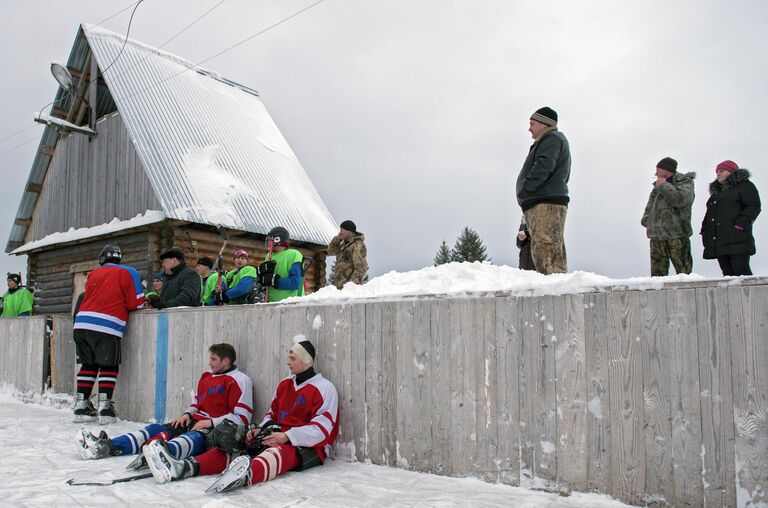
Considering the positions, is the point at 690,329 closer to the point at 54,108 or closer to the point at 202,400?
the point at 202,400

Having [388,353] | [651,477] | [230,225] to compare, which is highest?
[230,225]

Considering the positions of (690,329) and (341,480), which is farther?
(341,480)

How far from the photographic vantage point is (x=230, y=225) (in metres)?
12.5

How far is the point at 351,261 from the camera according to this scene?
7.59 metres

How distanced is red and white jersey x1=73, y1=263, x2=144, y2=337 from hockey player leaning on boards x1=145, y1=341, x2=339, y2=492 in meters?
2.82

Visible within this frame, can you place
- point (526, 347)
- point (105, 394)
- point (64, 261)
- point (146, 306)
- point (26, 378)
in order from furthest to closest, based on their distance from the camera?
point (64, 261), point (26, 378), point (146, 306), point (105, 394), point (526, 347)

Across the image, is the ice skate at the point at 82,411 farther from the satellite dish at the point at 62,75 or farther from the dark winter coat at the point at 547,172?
the satellite dish at the point at 62,75

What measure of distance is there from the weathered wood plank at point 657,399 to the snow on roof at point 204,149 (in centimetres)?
990

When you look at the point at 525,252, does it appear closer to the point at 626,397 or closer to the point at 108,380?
the point at 626,397

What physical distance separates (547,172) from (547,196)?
0.66 feet

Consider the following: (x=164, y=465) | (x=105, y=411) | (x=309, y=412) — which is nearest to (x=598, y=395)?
(x=309, y=412)

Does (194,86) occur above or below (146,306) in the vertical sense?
above

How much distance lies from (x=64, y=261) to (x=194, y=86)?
17.6 feet

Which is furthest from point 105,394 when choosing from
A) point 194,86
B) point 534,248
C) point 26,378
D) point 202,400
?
point 194,86
